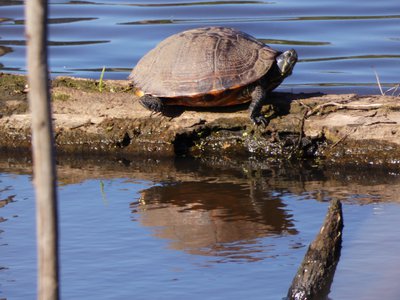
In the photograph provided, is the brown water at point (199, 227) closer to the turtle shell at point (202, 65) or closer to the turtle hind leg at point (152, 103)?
the turtle hind leg at point (152, 103)

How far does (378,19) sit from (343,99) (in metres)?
6.83

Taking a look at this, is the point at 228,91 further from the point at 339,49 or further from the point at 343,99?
the point at 339,49

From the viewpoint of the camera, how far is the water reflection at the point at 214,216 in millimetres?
5602

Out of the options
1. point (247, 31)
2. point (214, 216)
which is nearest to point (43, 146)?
point (214, 216)

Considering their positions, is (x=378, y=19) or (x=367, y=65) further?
(x=378, y=19)

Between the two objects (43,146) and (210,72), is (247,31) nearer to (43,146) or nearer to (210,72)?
(210,72)

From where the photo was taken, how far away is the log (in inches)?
174

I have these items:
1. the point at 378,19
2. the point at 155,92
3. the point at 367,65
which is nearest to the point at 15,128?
the point at 155,92

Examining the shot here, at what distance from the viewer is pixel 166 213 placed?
246 inches

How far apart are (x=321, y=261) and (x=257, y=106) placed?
2793 millimetres

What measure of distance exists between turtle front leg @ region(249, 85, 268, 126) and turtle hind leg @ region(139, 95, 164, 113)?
72 centimetres

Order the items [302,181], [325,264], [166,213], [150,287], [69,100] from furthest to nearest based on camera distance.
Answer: [69,100]
[302,181]
[166,213]
[150,287]
[325,264]

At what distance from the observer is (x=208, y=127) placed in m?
7.38

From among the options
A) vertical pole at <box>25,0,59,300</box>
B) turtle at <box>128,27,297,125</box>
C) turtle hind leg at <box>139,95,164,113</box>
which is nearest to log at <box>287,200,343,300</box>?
vertical pole at <box>25,0,59,300</box>
